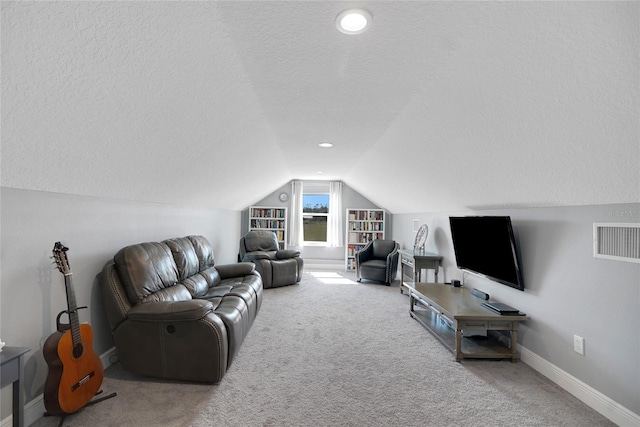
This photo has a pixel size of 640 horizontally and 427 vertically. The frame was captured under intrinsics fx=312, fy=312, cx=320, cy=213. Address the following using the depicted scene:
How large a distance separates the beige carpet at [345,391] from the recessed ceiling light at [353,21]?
7.45ft

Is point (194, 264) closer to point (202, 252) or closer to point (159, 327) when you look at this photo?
point (202, 252)

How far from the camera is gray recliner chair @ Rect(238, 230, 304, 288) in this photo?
18.0 ft

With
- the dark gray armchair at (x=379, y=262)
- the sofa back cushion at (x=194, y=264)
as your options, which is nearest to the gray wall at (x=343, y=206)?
the dark gray armchair at (x=379, y=262)

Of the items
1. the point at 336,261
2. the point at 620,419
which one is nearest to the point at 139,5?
the point at 620,419

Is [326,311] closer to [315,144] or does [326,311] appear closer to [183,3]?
[315,144]

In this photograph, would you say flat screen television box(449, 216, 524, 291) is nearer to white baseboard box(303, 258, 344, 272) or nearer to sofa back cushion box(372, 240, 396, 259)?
sofa back cushion box(372, 240, 396, 259)

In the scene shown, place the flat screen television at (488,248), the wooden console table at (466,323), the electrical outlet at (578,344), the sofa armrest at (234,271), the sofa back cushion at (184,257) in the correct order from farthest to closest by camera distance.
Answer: the sofa armrest at (234,271) < the sofa back cushion at (184,257) < the flat screen television at (488,248) < the wooden console table at (466,323) < the electrical outlet at (578,344)

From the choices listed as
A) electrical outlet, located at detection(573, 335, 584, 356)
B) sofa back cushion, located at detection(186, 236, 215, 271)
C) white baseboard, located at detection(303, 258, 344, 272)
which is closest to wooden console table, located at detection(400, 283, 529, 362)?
electrical outlet, located at detection(573, 335, 584, 356)

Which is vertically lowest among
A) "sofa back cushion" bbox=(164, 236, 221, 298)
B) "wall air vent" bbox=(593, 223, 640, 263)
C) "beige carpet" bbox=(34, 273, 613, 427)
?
"beige carpet" bbox=(34, 273, 613, 427)

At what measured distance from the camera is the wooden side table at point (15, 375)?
140 centimetres

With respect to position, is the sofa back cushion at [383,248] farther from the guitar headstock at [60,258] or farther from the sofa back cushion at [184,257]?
the guitar headstock at [60,258]

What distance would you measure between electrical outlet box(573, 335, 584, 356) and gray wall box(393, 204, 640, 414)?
0.10ft

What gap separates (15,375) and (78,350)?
49cm

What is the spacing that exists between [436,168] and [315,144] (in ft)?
5.06
